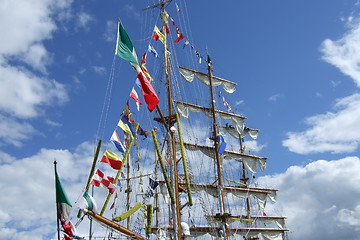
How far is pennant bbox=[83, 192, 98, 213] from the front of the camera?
21.6 metres

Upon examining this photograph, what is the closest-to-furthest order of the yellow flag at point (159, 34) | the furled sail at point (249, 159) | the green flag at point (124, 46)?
the green flag at point (124, 46) < the yellow flag at point (159, 34) < the furled sail at point (249, 159)

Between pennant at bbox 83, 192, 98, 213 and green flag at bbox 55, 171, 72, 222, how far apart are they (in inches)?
80.5

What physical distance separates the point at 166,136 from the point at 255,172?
38.8 metres

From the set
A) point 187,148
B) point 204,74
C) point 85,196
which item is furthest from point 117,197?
point 204,74

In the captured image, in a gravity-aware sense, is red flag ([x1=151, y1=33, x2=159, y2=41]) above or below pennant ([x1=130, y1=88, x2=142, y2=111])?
above

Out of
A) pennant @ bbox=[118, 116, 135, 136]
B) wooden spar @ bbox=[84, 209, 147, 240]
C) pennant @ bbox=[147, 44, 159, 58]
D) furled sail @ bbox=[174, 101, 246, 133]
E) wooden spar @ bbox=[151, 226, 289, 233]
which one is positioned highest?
furled sail @ bbox=[174, 101, 246, 133]

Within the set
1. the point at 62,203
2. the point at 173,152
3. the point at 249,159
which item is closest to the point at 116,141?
the point at 173,152

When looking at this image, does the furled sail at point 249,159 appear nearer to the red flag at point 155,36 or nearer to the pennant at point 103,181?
the red flag at point 155,36

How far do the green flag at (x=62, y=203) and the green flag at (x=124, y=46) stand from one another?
7753 millimetres

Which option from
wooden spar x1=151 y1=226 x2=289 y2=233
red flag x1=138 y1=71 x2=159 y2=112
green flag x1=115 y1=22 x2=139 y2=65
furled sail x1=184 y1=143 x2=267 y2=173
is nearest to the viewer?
green flag x1=115 y1=22 x2=139 y2=65

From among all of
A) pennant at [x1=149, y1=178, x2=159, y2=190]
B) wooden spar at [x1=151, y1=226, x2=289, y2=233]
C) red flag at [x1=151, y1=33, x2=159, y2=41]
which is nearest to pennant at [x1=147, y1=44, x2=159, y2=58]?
red flag at [x1=151, y1=33, x2=159, y2=41]

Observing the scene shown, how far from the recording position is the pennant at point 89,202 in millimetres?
21562

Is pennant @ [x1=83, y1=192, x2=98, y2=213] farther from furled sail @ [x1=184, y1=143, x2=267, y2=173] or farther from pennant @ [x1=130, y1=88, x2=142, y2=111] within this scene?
furled sail @ [x1=184, y1=143, x2=267, y2=173]

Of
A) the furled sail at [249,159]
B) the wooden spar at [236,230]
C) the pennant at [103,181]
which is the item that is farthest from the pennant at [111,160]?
the furled sail at [249,159]
